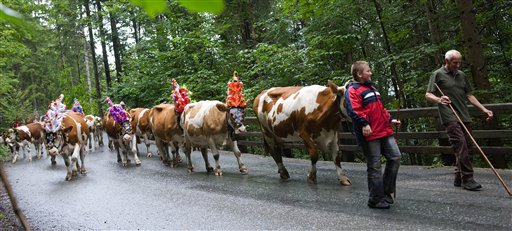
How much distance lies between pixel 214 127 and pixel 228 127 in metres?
0.35

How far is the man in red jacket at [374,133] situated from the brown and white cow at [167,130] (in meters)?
7.25

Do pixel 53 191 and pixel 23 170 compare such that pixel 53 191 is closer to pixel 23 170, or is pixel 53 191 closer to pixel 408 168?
pixel 23 170

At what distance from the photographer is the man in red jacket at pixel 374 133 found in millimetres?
5391

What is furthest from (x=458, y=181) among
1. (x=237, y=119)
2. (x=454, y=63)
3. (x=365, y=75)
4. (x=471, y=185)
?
(x=237, y=119)

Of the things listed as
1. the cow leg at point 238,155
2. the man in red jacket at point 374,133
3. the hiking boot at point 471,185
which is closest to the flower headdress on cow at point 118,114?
the cow leg at point 238,155

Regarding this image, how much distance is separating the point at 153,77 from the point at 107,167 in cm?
829

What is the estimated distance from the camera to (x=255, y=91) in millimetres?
14156

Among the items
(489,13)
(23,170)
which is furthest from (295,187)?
(23,170)

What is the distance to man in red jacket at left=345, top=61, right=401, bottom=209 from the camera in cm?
539

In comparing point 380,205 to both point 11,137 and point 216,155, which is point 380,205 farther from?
point 11,137

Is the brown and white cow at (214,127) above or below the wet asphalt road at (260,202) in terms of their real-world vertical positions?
above

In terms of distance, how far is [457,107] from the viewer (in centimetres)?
602

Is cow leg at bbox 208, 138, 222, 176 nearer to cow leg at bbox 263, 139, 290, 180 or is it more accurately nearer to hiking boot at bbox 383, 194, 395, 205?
cow leg at bbox 263, 139, 290, 180

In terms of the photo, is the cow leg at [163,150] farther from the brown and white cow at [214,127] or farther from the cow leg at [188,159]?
the brown and white cow at [214,127]
